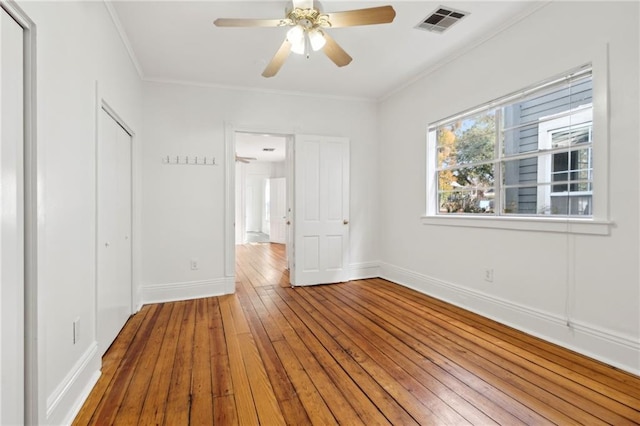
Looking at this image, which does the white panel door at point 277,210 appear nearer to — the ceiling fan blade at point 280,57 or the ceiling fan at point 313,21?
the ceiling fan blade at point 280,57

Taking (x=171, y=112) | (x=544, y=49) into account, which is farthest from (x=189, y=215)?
(x=544, y=49)

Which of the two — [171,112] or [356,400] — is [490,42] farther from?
[171,112]

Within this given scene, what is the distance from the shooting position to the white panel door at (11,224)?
120 centimetres

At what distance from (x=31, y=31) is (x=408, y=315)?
3.39m

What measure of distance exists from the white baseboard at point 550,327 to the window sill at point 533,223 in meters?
0.68

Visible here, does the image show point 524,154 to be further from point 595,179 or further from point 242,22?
point 242,22

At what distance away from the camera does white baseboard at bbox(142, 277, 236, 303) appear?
3.76 meters

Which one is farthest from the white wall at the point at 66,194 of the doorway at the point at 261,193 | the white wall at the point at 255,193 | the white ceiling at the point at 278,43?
the white wall at the point at 255,193

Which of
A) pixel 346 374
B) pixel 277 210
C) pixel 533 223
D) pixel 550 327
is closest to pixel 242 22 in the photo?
pixel 346 374

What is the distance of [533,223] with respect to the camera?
267 centimetres

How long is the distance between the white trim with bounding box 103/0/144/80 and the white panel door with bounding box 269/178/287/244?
5827mm

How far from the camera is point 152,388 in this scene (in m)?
1.96

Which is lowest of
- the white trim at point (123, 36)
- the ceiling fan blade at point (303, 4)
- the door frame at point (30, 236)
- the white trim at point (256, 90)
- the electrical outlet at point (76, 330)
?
the electrical outlet at point (76, 330)

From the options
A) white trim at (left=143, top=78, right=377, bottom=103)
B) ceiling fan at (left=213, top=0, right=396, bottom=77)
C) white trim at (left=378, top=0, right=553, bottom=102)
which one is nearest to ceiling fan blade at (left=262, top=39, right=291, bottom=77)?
ceiling fan at (left=213, top=0, right=396, bottom=77)
